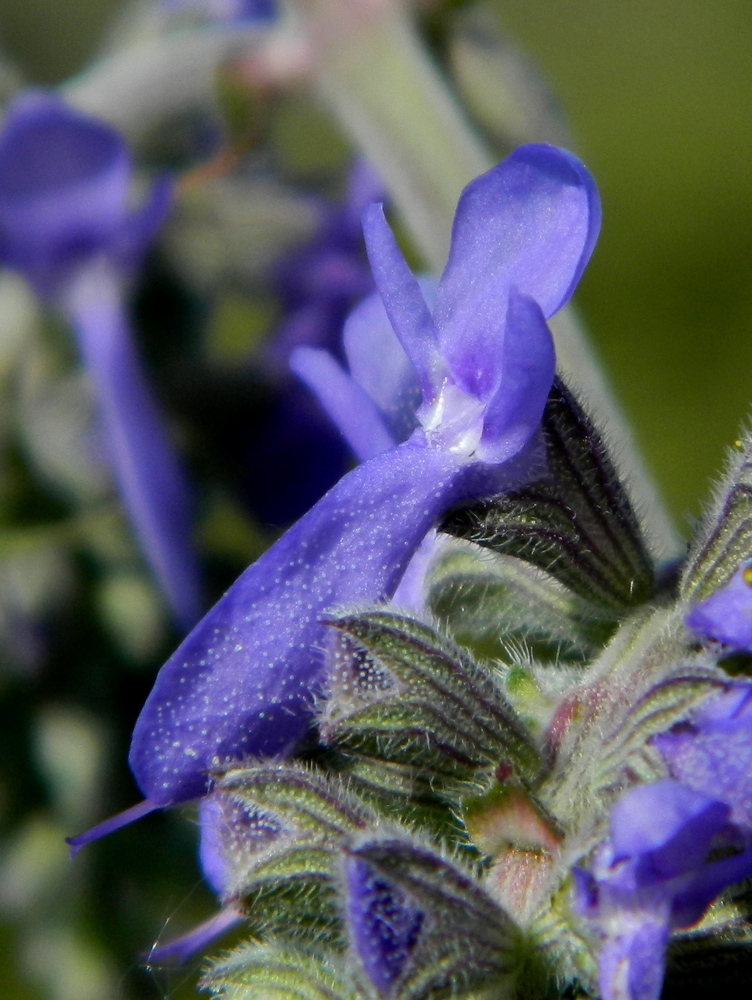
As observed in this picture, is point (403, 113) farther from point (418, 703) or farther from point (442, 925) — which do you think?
point (442, 925)

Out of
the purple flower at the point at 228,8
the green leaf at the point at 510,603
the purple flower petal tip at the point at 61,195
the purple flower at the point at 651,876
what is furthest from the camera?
the purple flower at the point at 228,8

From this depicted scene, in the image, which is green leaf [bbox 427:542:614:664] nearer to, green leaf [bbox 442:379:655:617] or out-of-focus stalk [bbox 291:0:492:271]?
green leaf [bbox 442:379:655:617]

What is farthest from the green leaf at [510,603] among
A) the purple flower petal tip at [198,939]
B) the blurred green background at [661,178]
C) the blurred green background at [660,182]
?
the blurred green background at [661,178]

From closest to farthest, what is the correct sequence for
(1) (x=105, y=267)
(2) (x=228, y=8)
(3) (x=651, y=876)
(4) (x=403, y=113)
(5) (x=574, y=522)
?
(3) (x=651, y=876), (5) (x=574, y=522), (4) (x=403, y=113), (1) (x=105, y=267), (2) (x=228, y=8)

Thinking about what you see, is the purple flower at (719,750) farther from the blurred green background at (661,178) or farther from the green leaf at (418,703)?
the blurred green background at (661,178)

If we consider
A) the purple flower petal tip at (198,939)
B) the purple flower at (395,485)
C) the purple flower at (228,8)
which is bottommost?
the purple flower petal tip at (198,939)

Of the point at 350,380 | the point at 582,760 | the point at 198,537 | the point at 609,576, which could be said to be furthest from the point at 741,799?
the point at 198,537

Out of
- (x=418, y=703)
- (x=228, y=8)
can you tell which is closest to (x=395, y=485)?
(x=418, y=703)
